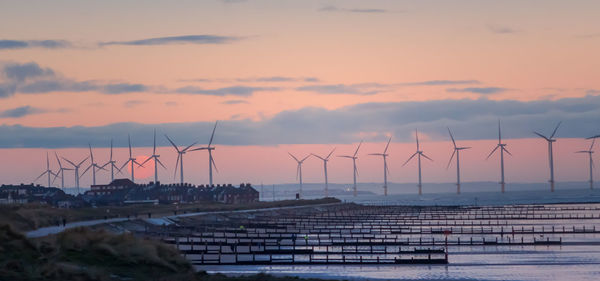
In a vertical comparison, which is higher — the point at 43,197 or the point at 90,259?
the point at 43,197

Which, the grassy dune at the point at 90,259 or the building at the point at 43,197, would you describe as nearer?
the grassy dune at the point at 90,259

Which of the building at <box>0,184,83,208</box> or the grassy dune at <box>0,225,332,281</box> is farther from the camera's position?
the building at <box>0,184,83,208</box>

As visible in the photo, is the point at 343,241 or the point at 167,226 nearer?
the point at 343,241

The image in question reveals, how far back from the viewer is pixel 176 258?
5197 cm

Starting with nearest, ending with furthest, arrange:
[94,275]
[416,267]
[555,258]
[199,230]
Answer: [94,275] < [416,267] < [555,258] < [199,230]

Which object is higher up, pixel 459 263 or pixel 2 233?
pixel 2 233

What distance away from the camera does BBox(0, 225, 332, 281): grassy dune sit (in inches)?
1709

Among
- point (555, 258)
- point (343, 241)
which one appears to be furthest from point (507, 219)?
point (555, 258)

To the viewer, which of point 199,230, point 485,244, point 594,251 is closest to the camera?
point 594,251

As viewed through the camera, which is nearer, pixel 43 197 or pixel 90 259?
pixel 90 259

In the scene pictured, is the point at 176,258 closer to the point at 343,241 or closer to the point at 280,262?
the point at 280,262

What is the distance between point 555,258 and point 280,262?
2268 centimetres

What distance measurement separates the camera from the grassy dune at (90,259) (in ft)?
142

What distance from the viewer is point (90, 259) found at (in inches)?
1911
